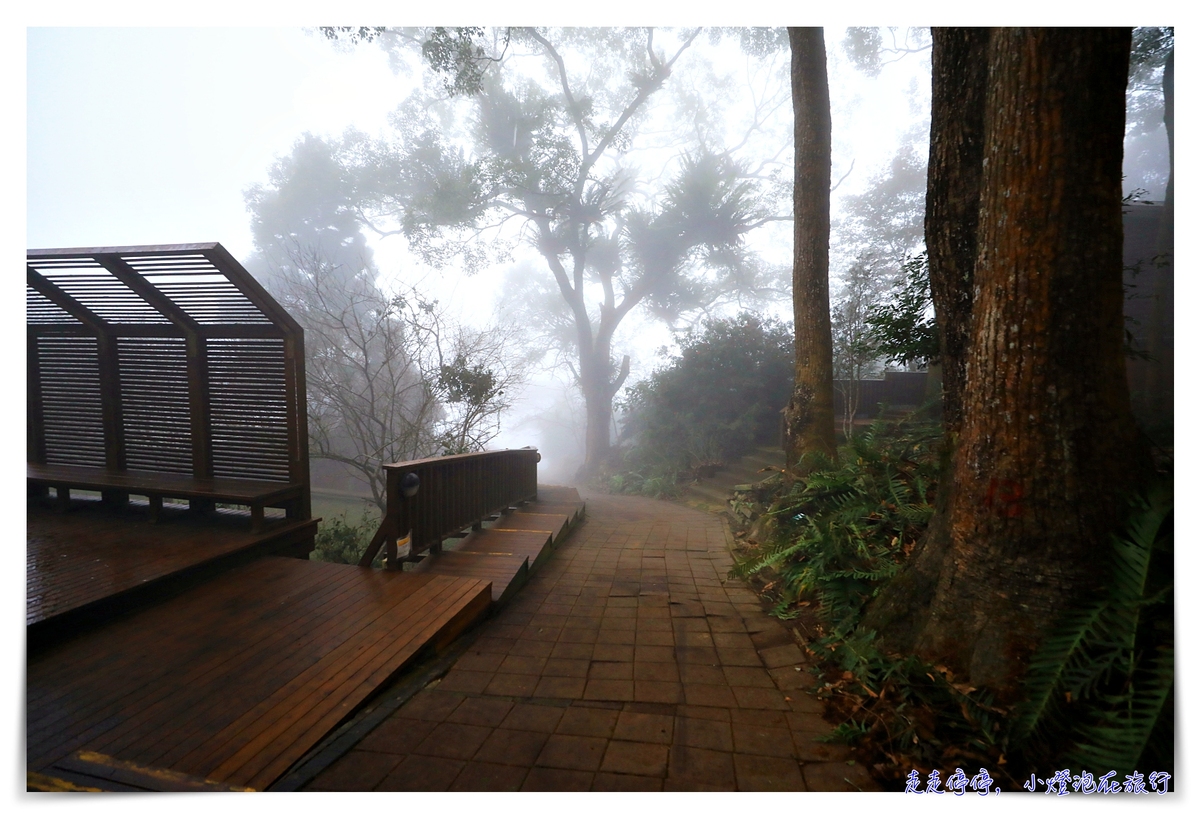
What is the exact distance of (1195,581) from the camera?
1854mm

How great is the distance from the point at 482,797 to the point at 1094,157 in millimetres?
3372

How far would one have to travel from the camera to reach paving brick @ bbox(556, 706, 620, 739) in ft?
6.41

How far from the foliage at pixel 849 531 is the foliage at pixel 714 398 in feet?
23.3

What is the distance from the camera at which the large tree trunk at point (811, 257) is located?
5.61 meters

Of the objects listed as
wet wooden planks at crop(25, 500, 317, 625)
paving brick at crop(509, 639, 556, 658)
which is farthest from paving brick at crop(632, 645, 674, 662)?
wet wooden planks at crop(25, 500, 317, 625)

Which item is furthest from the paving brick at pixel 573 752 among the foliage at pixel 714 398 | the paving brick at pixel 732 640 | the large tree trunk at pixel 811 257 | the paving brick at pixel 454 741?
the foliage at pixel 714 398

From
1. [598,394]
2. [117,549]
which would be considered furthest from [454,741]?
[598,394]

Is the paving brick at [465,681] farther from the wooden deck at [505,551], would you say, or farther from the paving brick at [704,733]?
the paving brick at [704,733]

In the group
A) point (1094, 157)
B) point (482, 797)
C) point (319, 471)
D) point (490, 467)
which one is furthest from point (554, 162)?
point (482, 797)

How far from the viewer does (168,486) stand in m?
4.17

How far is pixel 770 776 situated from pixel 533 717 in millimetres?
953

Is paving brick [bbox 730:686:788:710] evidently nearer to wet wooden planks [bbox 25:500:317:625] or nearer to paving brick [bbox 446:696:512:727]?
paving brick [bbox 446:696:512:727]

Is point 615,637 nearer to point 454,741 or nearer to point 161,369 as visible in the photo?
point 454,741

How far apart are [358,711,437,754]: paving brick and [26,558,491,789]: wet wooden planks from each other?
0.57ft
